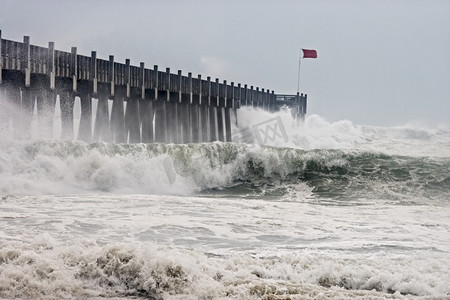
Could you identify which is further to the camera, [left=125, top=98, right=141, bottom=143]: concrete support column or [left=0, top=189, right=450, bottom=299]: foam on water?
[left=125, top=98, right=141, bottom=143]: concrete support column

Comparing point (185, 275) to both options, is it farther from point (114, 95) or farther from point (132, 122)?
point (132, 122)

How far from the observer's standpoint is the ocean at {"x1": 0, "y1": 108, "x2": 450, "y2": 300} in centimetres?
762

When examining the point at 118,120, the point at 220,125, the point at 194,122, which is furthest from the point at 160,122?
the point at 220,125

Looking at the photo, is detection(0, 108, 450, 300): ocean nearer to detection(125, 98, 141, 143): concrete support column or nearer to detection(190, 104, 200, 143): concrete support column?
detection(125, 98, 141, 143): concrete support column

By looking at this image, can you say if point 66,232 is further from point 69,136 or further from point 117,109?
point 117,109

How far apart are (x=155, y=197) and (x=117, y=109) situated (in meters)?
9.84

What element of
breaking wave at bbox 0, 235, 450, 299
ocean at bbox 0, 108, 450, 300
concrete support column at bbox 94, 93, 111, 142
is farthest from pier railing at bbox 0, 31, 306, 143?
breaking wave at bbox 0, 235, 450, 299

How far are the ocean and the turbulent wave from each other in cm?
5

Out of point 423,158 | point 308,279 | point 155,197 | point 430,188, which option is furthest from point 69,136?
point 308,279

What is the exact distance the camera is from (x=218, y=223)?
40.6 ft

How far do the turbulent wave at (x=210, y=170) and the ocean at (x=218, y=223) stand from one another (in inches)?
2.0

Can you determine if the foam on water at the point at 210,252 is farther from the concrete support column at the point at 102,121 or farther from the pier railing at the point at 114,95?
the concrete support column at the point at 102,121

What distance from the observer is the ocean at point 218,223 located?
7.62 m

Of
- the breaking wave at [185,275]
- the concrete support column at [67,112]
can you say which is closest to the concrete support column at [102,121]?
the concrete support column at [67,112]
